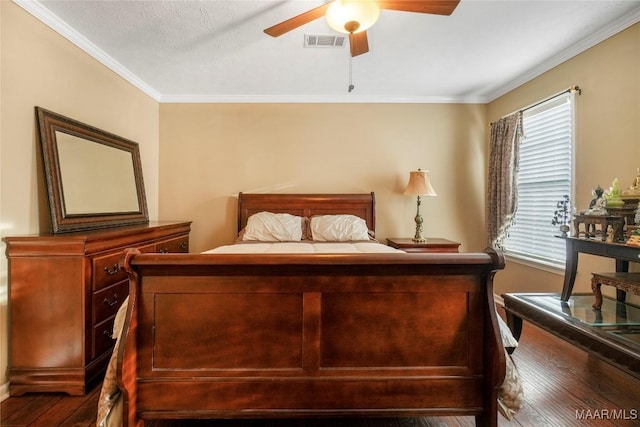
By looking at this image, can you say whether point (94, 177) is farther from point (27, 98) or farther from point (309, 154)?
point (309, 154)

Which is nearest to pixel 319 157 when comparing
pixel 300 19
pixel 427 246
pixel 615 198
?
pixel 427 246

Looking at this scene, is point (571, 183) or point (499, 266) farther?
point (571, 183)

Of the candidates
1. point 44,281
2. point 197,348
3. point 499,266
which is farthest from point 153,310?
point 499,266

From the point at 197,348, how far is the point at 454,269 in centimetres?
131

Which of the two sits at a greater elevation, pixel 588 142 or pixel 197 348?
pixel 588 142

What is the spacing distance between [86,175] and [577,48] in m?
4.31

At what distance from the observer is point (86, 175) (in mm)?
2422

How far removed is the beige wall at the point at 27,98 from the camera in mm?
1877

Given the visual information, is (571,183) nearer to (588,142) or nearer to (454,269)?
(588,142)

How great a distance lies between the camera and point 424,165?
12.7 ft

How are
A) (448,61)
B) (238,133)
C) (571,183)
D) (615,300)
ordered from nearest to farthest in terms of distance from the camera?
1. (615,300)
2. (571,183)
3. (448,61)
4. (238,133)

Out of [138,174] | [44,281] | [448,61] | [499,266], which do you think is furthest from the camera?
[138,174]

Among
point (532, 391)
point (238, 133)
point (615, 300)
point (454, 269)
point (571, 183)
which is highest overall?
point (238, 133)

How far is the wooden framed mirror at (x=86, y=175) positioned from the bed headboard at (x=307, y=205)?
1.16 m
